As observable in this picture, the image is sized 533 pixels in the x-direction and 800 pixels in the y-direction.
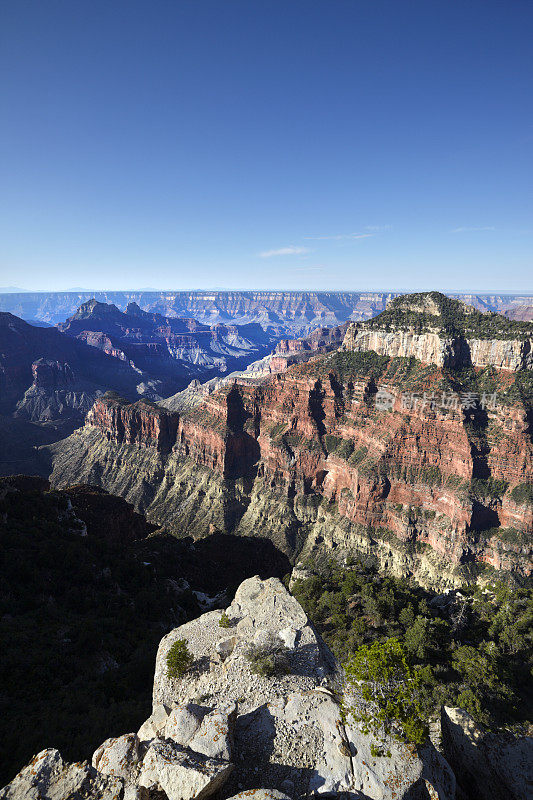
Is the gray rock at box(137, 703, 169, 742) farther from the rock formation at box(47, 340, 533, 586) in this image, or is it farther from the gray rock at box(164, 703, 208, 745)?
the rock formation at box(47, 340, 533, 586)

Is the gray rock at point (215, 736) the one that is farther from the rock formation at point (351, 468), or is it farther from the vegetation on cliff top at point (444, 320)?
the vegetation on cliff top at point (444, 320)

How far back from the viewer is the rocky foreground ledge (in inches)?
607

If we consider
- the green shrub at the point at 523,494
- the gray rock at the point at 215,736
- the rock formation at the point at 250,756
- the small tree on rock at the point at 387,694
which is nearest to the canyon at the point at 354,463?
the green shrub at the point at 523,494

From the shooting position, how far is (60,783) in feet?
51.5

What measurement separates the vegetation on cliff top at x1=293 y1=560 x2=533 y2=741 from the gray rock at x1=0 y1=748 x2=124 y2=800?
15449mm

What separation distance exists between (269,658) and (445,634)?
99.1ft

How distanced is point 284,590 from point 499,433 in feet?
293

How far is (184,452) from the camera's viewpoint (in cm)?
15812

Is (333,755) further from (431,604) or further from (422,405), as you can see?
(422,405)

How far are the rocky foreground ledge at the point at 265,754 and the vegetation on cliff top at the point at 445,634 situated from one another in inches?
164

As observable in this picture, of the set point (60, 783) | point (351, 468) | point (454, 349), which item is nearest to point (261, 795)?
point (60, 783)

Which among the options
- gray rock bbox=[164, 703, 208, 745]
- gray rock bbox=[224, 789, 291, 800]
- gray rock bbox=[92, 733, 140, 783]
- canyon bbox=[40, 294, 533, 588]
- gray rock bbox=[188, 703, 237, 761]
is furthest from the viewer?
canyon bbox=[40, 294, 533, 588]

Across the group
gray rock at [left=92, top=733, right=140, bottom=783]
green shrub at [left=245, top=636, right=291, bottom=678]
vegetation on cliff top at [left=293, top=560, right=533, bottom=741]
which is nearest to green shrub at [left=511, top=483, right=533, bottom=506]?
vegetation on cliff top at [left=293, top=560, right=533, bottom=741]

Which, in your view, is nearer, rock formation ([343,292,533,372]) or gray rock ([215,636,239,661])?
gray rock ([215,636,239,661])
